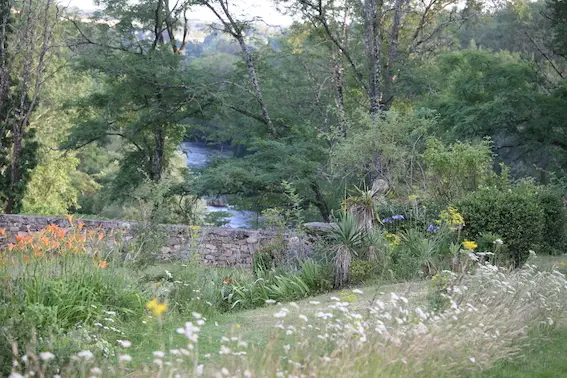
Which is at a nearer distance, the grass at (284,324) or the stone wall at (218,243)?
the grass at (284,324)

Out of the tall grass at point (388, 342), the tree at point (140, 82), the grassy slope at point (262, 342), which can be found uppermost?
the tree at point (140, 82)

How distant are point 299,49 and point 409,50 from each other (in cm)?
344

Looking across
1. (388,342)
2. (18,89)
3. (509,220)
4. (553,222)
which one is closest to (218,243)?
(509,220)

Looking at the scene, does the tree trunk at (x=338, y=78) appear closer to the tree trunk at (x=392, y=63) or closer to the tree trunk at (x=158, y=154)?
the tree trunk at (x=392, y=63)

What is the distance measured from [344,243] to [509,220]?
269cm

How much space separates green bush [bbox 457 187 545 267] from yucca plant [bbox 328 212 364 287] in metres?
1.90

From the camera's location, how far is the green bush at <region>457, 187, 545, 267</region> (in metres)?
9.43

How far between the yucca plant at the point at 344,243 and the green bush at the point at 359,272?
Result: 8 cm

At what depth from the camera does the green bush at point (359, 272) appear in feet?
28.0

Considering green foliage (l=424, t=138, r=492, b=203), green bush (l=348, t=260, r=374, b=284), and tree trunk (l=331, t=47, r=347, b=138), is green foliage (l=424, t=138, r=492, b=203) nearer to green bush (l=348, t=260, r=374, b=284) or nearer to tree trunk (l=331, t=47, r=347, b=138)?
green bush (l=348, t=260, r=374, b=284)

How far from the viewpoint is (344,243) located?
8633 millimetres

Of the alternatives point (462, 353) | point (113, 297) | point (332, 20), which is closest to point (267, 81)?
point (332, 20)

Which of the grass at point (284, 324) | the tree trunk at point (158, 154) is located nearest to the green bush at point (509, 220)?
the grass at point (284, 324)

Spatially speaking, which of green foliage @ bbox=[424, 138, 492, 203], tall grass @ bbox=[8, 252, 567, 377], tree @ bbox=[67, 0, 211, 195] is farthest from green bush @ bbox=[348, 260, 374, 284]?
tree @ bbox=[67, 0, 211, 195]
